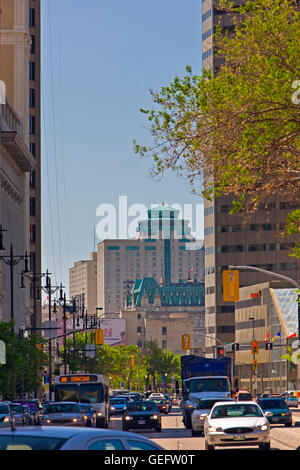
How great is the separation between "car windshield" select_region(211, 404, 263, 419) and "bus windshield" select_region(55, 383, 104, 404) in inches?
798

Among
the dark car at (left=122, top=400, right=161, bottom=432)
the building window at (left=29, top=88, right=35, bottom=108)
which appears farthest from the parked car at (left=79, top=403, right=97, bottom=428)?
the building window at (left=29, top=88, right=35, bottom=108)

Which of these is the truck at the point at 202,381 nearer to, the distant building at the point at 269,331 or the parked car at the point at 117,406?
the parked car at the point at 117,406

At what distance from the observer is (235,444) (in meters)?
27.6

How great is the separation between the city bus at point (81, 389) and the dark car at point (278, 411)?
8031 millimetres

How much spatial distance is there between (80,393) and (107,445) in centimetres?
4055

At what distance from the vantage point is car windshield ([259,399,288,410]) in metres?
47.3

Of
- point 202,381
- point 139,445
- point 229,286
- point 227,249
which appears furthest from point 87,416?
point 227,249

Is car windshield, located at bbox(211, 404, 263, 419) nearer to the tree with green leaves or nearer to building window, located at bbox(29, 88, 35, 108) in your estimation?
the tree with green leaves

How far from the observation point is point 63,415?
37688 mm

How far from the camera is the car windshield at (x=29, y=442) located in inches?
345

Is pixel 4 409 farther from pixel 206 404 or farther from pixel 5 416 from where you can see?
pixel 206 404

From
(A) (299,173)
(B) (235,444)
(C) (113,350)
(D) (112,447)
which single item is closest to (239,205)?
(A) (299,173)

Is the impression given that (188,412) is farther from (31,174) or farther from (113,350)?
(113,350)

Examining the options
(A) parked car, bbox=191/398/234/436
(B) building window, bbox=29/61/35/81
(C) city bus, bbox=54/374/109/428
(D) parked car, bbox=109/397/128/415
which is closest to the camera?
(A) parked car, bbox=191/398/234/436
